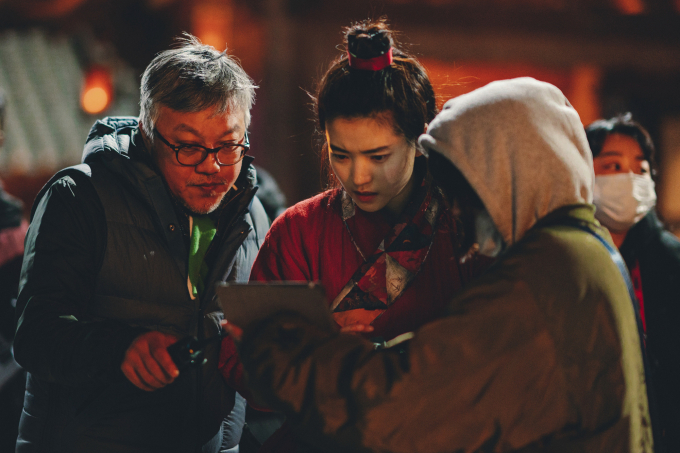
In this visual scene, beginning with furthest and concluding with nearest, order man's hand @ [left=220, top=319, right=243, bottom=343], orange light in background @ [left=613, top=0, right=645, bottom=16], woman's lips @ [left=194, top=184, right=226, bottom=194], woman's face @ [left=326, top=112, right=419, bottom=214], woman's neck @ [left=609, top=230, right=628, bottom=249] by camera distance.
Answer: orange light in background @ [left=613, top=0, right=645, bottom=16]
woman's neck @ [left=609, top=230, right=628, bottom=249]
woman's lips @ [left=194, top=184, right=226, bottom=194]
woman's face @ [left=326, top=112, right=419, bottom=214]
man's hand @ [left=220, top=319, right=243, bottom=343]

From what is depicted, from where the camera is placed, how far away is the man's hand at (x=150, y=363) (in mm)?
1968

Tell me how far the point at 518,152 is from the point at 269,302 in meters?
0.87

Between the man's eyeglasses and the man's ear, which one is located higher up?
the man's ear

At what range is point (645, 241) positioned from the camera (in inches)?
126

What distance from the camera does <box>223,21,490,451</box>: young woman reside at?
219cm

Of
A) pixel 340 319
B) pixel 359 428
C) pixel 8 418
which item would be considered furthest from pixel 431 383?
pixel 8 418

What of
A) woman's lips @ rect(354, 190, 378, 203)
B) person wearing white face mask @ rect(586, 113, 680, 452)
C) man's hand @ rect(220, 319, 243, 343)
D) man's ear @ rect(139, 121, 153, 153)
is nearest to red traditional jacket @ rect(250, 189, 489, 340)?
woman's lips @ rect(354, 190, 378, 203)

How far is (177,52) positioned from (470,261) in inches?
61.4

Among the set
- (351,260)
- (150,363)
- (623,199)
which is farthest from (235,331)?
(623,199)

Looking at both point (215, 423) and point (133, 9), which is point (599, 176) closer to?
point (215, 423)

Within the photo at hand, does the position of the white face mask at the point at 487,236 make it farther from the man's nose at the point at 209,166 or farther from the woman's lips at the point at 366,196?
the man's nose at the point at 209,166

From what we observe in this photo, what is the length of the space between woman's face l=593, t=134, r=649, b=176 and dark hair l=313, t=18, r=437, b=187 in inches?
59.2

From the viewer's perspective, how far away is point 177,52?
2.55 metres

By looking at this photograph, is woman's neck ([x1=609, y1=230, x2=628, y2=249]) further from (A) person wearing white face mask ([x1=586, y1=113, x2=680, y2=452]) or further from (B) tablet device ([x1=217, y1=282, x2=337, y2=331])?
(B) tablet device ([x1=217, y1=282, x2=337, y2=331])
